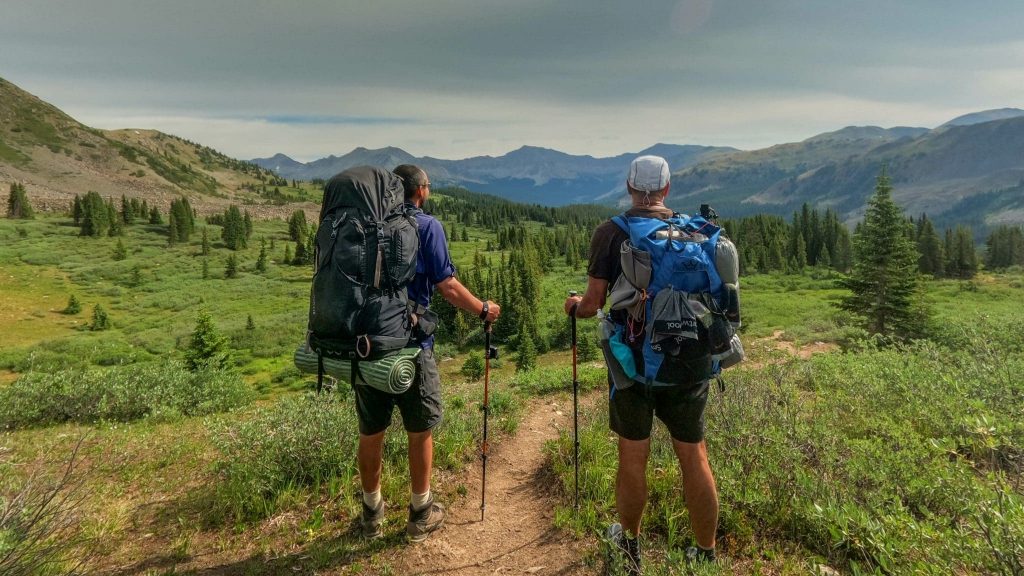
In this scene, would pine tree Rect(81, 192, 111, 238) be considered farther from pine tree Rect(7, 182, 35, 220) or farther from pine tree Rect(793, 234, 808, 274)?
pine tree Rect(793, 234, 808, 274)

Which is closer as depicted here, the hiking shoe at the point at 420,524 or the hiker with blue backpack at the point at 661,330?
the hiker with blue backpack at the point at 661,330

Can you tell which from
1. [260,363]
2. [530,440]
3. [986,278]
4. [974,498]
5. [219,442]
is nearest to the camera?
[974,498]

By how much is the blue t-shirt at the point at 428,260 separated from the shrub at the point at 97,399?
731 cm

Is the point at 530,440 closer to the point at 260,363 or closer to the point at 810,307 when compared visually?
the point at 260,363

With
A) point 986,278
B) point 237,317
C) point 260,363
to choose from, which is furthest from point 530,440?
point 986,278

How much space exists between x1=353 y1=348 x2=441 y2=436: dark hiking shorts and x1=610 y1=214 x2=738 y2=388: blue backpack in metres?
1.76

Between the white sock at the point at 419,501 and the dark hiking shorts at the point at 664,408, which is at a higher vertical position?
the dark hiking shorts at the point at 664,408

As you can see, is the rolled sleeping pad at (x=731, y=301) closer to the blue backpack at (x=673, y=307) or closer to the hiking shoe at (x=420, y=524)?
the blue backpack at (x=673, y=307)

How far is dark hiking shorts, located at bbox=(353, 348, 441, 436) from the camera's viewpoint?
418 centimetres

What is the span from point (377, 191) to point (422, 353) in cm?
148

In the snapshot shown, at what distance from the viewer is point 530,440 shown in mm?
7574

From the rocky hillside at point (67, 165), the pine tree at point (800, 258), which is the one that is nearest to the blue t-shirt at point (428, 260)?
the pine tree at point (800, 258)

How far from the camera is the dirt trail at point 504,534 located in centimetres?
431

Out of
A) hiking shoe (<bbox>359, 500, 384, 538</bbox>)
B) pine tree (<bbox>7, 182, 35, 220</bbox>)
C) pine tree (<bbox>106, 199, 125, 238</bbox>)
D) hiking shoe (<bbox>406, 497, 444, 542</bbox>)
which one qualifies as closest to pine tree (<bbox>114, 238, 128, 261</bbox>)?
pine tree (<bbox>106, 199, 125, 238</bbox>)
